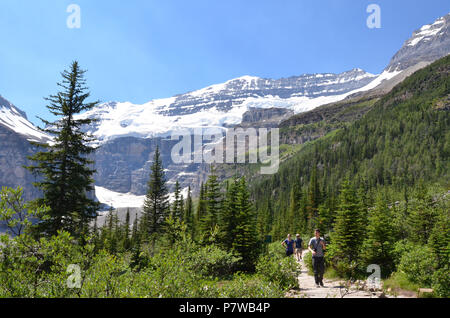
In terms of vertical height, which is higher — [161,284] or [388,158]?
[388,158]

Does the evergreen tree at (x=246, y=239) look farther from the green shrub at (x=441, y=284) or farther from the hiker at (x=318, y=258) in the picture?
the green shrub at (x=441, y=284)

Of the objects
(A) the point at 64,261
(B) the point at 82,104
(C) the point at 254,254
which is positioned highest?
(B) the point at 82,104

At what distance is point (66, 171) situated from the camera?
18453 mm

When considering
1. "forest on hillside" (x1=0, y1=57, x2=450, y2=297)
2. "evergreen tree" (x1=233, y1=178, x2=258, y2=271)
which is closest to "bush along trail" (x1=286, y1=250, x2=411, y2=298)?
"forest on hillside" (x1=0, y1=57, x2=450, y2=297)

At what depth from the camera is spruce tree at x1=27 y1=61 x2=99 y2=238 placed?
17.5 meters

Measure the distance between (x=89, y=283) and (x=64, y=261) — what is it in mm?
1159

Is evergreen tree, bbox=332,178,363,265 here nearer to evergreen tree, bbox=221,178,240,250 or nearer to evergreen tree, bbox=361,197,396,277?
evergreen tree, bbox=361,197,396,277

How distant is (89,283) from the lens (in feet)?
19.4

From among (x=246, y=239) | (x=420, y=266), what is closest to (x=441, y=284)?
(x=420, y=266)

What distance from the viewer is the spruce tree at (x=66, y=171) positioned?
17453 mm

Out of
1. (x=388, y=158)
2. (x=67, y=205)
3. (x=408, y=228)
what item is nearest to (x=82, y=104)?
(x=67, y=205)
